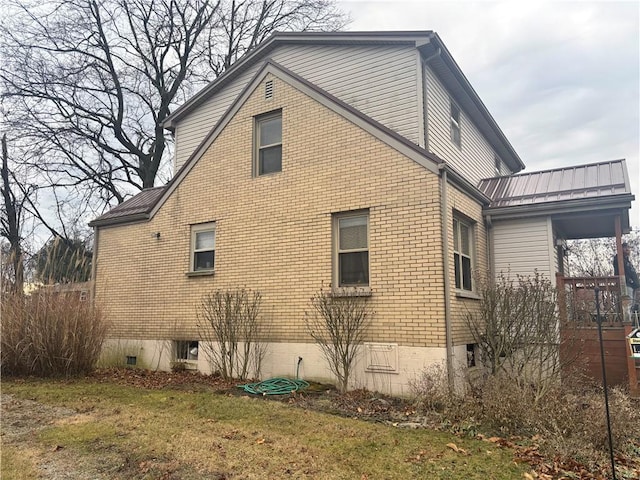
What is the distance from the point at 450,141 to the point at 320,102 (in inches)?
138

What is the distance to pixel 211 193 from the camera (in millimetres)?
11062

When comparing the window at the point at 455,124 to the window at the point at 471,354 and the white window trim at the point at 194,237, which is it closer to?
the window at the point at 471,354

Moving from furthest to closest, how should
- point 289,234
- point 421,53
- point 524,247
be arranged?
point 524,247 → point 421,53 → point 289,234

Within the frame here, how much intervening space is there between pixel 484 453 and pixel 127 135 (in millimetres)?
24126

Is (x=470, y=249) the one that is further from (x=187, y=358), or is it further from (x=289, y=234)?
(x=187, y=358)

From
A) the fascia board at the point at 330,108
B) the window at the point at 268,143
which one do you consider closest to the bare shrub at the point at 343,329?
the fascia board at the point at 330,108

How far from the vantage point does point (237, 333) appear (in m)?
9.62

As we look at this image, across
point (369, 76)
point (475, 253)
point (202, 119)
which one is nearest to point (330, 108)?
point (369, 76)

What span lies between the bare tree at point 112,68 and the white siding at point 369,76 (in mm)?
13175

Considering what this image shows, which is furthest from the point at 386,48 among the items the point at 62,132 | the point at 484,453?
the point at 62,132

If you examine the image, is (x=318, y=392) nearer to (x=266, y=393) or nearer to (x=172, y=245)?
(x=266, y=393)

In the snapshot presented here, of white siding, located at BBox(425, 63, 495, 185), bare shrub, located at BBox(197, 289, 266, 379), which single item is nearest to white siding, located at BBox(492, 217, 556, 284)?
white siding, located at BBox(425, 63, 495, 185)

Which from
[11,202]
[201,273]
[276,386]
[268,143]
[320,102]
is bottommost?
[276,386]

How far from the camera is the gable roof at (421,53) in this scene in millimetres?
9906
